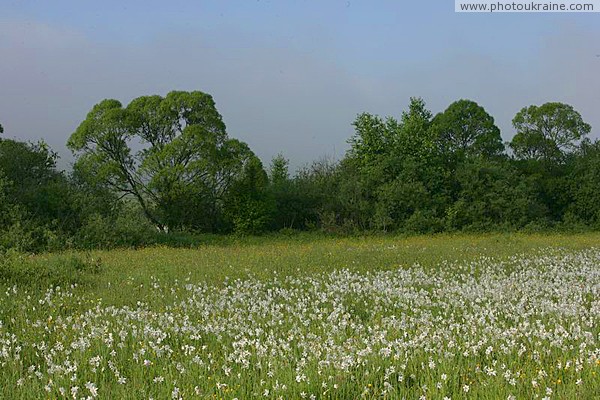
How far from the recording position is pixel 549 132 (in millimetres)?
41781

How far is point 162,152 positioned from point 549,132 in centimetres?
2858

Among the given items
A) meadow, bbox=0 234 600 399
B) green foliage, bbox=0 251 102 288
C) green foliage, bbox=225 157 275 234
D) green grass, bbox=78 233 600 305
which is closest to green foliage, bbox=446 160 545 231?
green foliage, bbox=225 157 275 234

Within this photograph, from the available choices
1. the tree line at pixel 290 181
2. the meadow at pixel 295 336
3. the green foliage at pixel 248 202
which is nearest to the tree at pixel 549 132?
the tree line at pixel 290 181

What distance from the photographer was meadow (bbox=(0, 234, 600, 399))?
17.5 ft

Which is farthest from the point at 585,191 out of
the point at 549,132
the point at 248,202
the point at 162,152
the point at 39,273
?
the point at 39,273

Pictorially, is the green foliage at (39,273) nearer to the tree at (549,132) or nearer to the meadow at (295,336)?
the meadow at (295,336)

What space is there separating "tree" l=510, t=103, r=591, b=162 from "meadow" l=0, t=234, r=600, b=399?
103ft

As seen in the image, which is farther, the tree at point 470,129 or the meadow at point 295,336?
the tree at point 470,129

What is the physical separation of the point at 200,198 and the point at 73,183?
261 inches

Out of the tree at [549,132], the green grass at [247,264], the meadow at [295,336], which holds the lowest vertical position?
the meadow at [295,336]

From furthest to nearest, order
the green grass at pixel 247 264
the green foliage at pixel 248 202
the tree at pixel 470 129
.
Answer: the tree at pixel 470 129 → the green foliage at pixel 248 202 → the green grass at pixel 247 264

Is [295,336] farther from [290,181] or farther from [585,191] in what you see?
[585,191]

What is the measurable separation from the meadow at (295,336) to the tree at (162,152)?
16.9 metres

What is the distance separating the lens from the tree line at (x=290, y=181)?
83.4ft
